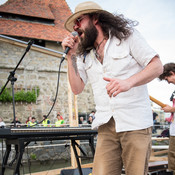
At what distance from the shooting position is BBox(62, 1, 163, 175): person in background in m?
1.62

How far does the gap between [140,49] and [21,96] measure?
41.4 feet

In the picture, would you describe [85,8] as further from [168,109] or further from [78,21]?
[168,109]

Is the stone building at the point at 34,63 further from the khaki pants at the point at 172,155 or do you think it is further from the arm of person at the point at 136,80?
the arm of person at the point at 136,80

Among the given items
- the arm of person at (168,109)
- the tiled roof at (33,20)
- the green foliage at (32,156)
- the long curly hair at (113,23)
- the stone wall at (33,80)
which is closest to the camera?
the long curly hair at (113,23)

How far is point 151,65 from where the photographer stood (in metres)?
1.60

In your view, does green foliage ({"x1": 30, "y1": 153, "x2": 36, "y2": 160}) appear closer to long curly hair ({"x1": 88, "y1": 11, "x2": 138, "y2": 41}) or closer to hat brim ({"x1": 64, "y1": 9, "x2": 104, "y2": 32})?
hat brim ({"x1": 64, "y1": 9, "x2": 104, "y2": 32})

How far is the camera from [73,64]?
6.77 feet

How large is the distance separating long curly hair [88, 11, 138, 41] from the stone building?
35.3 ft

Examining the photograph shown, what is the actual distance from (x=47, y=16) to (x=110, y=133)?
1765 cm

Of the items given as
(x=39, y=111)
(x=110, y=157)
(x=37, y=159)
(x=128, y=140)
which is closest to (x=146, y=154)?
(x=128, y=140)

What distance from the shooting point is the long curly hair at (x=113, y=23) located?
6.12 feet

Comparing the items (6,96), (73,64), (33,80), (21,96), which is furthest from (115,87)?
(33,80)

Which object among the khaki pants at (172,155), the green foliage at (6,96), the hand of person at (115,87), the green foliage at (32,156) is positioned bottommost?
the green foliage at (32,156)

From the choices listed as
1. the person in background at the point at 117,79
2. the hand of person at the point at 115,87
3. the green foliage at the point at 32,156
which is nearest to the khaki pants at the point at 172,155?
the person in background at the point at 117,79
